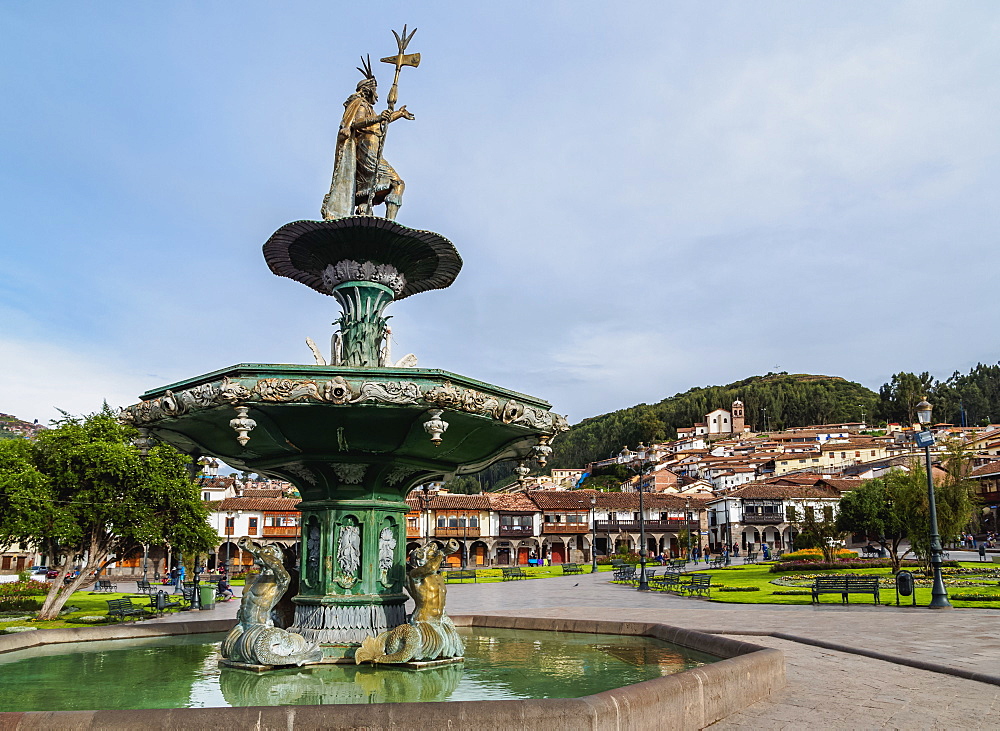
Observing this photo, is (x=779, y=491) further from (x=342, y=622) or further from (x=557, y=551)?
(x=342, y=622)

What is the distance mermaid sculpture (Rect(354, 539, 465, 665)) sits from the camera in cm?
820

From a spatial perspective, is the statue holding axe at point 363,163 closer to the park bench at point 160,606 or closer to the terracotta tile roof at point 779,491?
the park bench at point 160,606

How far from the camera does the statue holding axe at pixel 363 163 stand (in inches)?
393

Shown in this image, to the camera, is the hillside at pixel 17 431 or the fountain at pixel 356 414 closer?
the fountain at pixel 356 414

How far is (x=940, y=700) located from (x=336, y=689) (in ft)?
18.6

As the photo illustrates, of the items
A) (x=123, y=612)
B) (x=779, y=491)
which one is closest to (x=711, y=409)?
(x=779, y=491)

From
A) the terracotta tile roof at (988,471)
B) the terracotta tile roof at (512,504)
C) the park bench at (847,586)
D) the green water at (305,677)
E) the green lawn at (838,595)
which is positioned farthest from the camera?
the terracotta tile roof at (988,471)

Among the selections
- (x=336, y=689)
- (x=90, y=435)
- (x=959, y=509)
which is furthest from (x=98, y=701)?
(x=959, y=509)

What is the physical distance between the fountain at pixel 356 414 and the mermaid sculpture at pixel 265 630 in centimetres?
33

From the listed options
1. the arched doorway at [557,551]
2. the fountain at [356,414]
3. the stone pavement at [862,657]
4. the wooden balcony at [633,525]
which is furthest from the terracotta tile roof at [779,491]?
the fountain at [356,414]

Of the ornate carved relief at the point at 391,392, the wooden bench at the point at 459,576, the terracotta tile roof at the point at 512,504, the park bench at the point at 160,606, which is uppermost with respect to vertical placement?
the ornate carved relief at the point at 391,392

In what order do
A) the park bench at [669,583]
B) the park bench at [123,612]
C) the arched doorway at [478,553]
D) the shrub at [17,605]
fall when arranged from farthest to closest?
1. the arched doorway at [478,553]
2. the park bench at [669,583]
3. the shrub at [17,605]
4. the park bench at [123,612]

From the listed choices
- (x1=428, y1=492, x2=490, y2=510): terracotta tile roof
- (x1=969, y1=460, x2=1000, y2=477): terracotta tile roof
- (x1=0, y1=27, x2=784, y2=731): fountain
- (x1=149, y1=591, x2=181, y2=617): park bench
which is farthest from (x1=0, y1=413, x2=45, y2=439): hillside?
(x1=969, y1=460, x2=1000, y2=477): terracotta tile roof

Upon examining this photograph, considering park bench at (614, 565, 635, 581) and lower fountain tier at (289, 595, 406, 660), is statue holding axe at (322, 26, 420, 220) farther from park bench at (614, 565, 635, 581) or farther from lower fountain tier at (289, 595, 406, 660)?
park bench at (614, 565, 635, 581)
